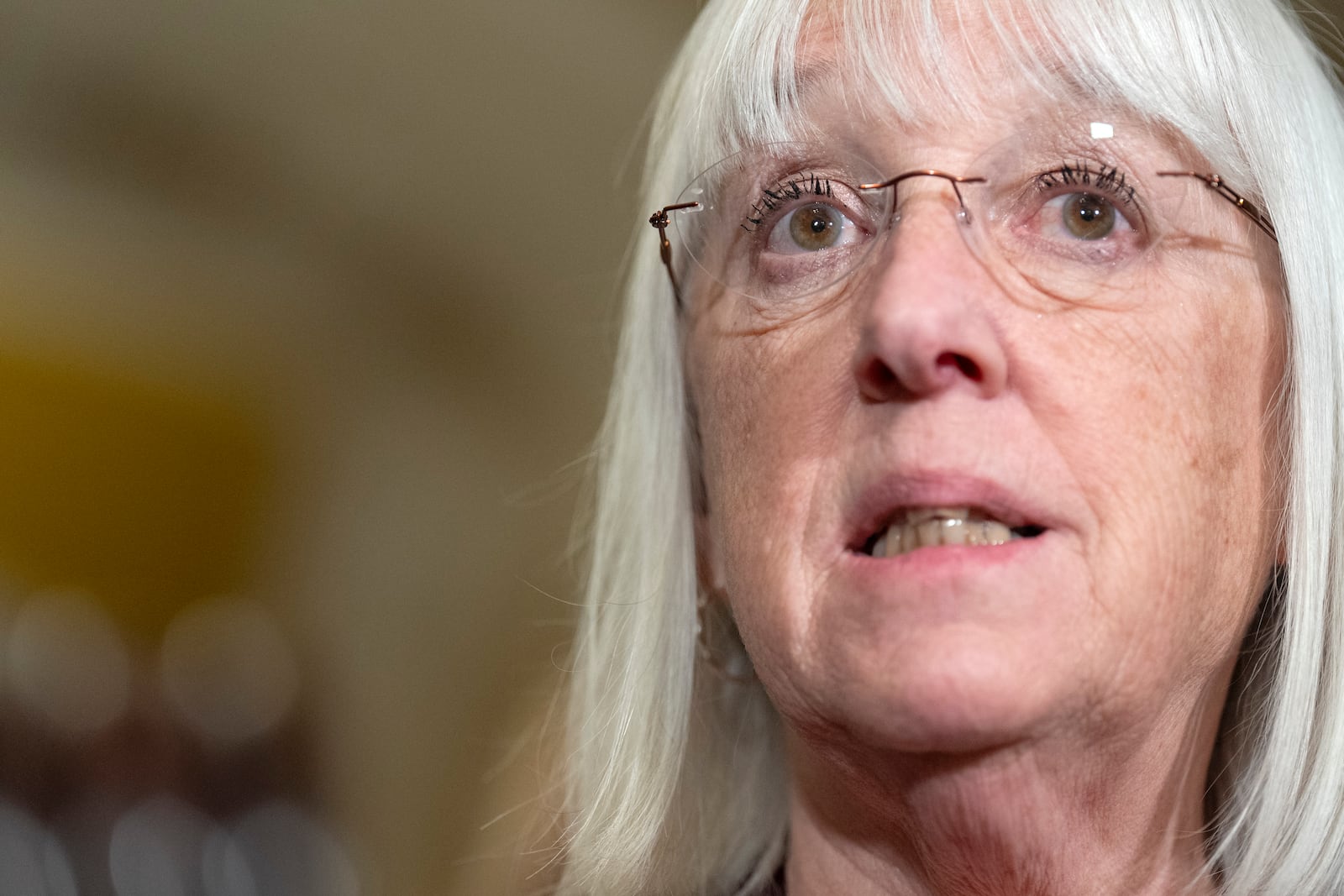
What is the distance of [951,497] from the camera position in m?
0.76

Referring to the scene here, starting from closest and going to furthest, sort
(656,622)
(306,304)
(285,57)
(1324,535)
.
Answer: (1324,535), (656,622), (285,57), (306,304)

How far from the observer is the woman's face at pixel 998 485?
746 millimetres

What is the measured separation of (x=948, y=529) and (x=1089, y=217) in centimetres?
27

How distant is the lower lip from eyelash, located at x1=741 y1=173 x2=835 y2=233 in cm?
32

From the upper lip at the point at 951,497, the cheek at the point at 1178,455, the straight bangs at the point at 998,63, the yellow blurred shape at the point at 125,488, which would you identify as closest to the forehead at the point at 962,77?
the straight bangs at the point at 998,63

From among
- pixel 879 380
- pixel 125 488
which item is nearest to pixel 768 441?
pixel 879 380

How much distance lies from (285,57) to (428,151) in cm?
37

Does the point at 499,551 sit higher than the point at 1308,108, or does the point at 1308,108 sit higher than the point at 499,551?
the point at 1308,108

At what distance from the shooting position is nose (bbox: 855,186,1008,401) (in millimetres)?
757

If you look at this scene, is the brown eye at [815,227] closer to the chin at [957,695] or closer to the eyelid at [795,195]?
the eyelid at [795,195]

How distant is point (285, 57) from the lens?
212 cm

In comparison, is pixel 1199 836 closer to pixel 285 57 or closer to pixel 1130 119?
pixel 1130 119

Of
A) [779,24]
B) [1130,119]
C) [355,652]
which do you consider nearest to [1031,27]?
[1130,119]

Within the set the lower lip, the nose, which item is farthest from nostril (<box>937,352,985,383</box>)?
the lower lip
